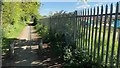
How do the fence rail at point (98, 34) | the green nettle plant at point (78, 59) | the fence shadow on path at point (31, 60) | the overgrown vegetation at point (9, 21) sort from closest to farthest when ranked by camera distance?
the fence rail at point (98, 34), the green nettle plant at point (78, 59), the fence shadow on path at point (31, 60), the overgrown vegetation at point (9, 21)

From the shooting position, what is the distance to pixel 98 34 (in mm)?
7547

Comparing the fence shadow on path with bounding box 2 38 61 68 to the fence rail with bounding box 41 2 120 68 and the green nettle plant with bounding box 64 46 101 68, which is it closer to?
the green nettle plant with bounding box 64 46 101 68

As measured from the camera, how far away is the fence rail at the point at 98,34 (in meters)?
5.95

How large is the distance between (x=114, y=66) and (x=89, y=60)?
4.62 ft

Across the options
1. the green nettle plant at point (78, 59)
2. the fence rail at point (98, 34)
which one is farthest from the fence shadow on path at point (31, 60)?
the fence rail at point (98, 34)

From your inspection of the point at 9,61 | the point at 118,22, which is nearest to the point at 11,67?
the point at 9,61

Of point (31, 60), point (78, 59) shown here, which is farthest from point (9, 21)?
point (78, 59)

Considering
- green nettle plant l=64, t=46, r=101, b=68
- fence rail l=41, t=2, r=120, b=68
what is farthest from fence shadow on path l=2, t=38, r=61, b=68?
fence rail l=41, t=2, r=120, b=68

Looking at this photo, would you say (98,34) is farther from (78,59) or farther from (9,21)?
(9,21)

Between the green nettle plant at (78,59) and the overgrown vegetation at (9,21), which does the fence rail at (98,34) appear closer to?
the green nettle plant at (78,59)

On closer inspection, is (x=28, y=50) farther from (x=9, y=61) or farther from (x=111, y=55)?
(x=111, y=55)

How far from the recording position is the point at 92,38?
24.9ft

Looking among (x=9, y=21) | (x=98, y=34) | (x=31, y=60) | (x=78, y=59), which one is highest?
(x=98, y=34)

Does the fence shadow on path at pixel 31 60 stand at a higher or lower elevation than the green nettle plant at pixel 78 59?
lower
